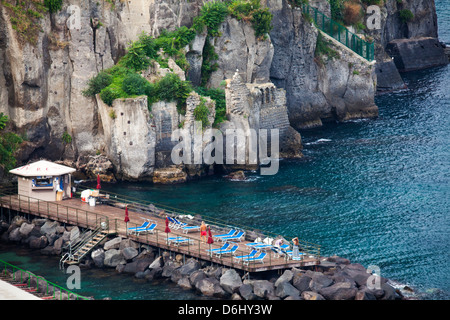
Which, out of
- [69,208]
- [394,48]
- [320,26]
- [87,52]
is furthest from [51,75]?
[394,48]

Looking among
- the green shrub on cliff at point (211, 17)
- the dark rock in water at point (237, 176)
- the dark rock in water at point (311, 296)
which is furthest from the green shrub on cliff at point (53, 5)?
the dark rock in water at point (311, 296)

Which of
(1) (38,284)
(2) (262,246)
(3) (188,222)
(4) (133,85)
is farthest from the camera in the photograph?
(4) (133,85)

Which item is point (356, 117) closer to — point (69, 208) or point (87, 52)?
point (87, 52)

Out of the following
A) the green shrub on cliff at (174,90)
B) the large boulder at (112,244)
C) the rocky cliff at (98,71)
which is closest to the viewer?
the large boulder at (112,244)

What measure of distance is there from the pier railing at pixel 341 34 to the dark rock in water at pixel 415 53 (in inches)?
833

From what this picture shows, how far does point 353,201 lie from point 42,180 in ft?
103

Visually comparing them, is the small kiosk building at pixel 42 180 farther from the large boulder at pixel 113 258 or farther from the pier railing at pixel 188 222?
the large boulder at pixel 113 258

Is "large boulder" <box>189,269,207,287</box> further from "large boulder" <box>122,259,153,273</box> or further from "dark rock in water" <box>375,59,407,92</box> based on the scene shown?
"dark rock in water" <box>375,59,407,92</box>

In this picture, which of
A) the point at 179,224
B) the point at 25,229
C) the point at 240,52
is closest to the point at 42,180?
the point at 25,229

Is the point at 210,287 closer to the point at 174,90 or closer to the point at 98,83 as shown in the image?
the point at 174,90

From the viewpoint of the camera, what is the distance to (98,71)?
112938mm

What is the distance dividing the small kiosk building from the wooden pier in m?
0.76

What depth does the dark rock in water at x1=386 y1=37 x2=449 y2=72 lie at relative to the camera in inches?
6786

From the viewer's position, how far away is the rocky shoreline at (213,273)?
8012cm
